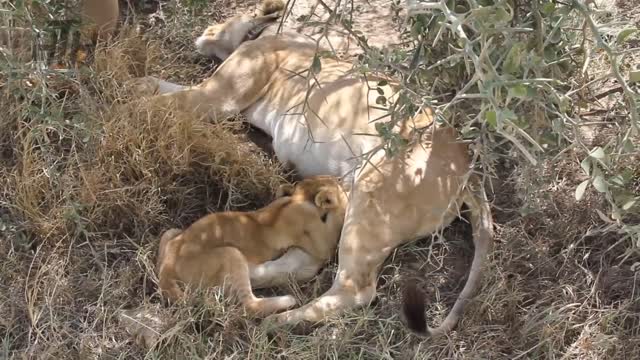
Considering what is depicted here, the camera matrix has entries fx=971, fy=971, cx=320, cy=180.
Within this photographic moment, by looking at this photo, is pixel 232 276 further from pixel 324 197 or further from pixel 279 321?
pixel 324 197

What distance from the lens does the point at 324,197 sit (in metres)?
3.15

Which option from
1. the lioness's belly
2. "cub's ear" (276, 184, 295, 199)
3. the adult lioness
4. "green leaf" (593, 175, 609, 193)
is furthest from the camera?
the lioness's belly

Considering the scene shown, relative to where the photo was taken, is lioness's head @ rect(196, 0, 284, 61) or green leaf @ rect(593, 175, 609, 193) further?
lioness's head @ rect(196, 0, 284, 61)

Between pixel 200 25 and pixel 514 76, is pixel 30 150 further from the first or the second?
pixel 514 76

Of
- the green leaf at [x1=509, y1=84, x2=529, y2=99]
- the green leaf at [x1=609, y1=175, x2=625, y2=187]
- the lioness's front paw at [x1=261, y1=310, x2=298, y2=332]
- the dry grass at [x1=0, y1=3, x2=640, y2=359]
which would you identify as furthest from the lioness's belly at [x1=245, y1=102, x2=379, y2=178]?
the green leaf at [x1=509, y1=84, x2=529, y2=99]

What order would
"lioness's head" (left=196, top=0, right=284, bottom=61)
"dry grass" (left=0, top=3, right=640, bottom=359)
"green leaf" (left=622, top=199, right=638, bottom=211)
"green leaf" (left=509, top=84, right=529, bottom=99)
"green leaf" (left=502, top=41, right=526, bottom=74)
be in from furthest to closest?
"lioness's head" (left=196, top=0, right=284, bottom=61), "dry grass" (left=0, top=3, right=640, bottom=359), "green leaf" (left=622, top=199, right=638, bottom=211), "green leaf" (left=502, top=41, right=526, bottom=74), "green leaf" (left=509, top=84, right=529, bottom=99)

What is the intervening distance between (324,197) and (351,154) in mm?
327

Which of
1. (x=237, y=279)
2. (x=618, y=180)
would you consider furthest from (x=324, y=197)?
(x=618, y=180)

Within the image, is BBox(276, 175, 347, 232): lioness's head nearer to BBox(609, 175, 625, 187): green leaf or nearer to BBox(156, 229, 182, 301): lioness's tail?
BBox(156, 229, 182, 301): lioness's tail

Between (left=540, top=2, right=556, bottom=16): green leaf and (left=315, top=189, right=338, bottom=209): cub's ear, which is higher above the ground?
(left=540, top=2, right=556, bottom=16): green leaf

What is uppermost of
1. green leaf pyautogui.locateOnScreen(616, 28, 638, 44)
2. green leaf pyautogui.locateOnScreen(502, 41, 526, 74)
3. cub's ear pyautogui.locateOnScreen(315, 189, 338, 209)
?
green leaf pyautogui.locateOnScreen(616, 28, 638, 44)

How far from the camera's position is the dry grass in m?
2.94

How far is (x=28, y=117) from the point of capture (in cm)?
334

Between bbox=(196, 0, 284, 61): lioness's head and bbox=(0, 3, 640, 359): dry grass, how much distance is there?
0.48 m
